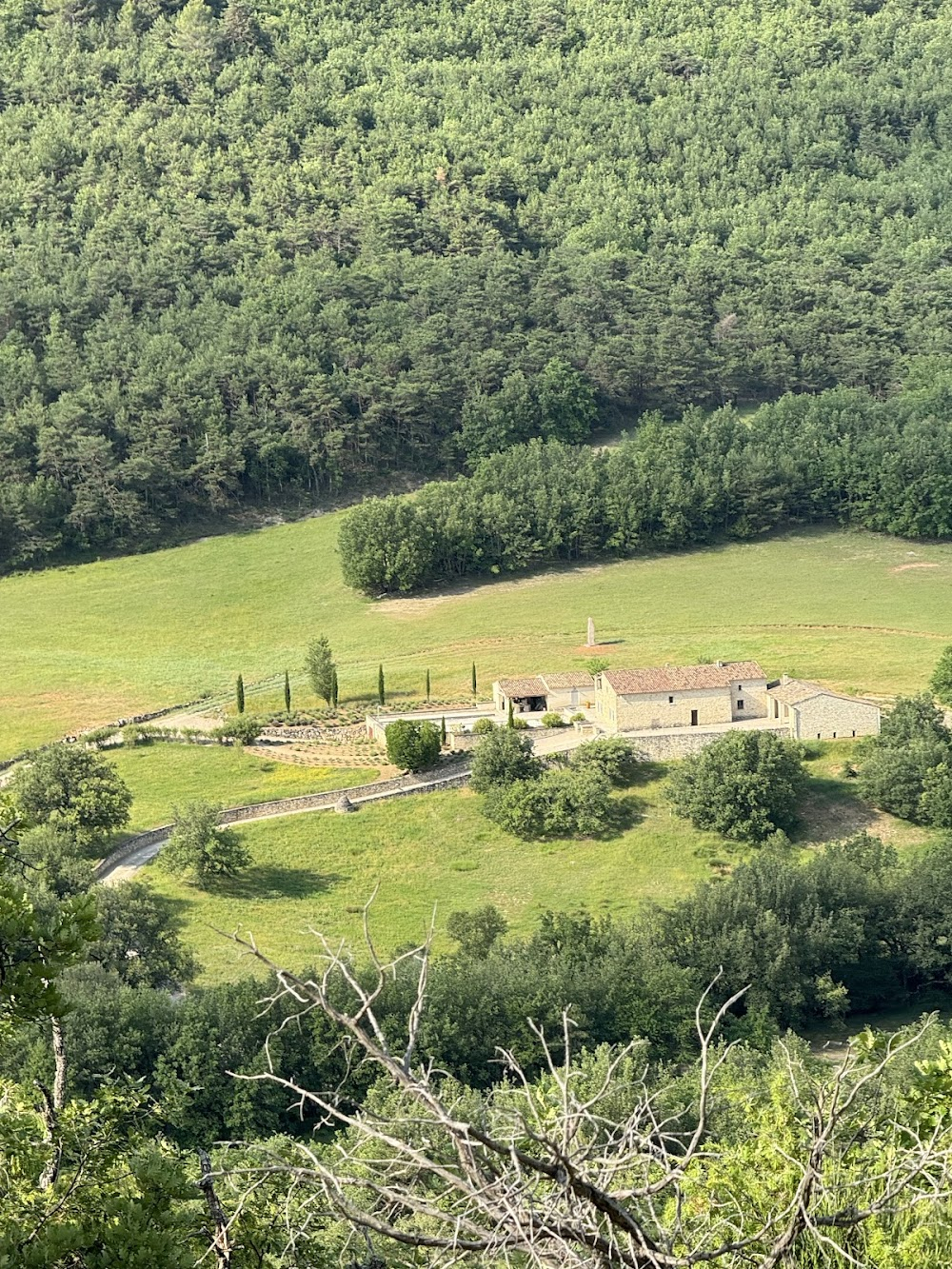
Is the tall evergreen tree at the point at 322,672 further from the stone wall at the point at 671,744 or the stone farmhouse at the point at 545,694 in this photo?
the stone wall at the point at 671,744

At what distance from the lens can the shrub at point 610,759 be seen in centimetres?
5719

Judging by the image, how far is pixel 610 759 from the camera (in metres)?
57.2

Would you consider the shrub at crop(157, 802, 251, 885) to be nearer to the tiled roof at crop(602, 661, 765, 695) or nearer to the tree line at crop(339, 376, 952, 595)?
the tiled roof at crop(602, 661, 765, 695)

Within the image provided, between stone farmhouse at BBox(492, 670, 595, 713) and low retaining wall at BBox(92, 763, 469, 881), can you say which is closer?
low retaining wall at BBox(92, 763, 469, 881)

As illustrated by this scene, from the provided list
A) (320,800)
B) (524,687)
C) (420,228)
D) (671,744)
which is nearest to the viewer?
(320,800)

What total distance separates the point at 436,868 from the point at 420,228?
322 feet

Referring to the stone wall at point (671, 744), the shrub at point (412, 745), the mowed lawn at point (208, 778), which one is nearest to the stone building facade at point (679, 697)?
the stone wall at point (671, 744)

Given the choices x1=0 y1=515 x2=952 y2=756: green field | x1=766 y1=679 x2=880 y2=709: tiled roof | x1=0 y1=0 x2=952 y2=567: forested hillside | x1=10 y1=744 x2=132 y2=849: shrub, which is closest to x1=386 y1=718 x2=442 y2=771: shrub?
x1=10 y1=744 x2=132 y2=849: shrub

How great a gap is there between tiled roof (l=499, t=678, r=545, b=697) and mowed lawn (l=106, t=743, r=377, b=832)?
7.29m

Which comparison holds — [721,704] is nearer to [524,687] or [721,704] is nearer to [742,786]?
[742,786]

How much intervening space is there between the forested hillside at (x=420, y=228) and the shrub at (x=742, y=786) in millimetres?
52248

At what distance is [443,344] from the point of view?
122375 millimetres

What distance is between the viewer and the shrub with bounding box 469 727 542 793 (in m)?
57.3

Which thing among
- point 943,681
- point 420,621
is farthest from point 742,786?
point 420,621
